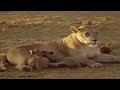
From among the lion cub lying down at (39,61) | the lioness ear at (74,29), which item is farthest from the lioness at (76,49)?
the lion cub lying down at (39,61)

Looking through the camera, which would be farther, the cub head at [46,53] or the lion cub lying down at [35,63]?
the cub head at [46,53]

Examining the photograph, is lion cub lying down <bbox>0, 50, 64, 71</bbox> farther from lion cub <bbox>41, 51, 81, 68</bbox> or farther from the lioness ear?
the lioness ear

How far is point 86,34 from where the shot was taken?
509 centimetres

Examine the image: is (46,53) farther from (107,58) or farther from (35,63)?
(107,58)

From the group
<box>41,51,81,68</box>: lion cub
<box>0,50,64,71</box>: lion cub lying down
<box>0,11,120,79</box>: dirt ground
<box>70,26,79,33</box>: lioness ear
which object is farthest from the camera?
<box>0,11,120,79</box>: dirt ground

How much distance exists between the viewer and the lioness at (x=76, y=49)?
16.6 feet

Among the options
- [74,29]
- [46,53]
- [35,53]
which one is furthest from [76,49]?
[35,53]

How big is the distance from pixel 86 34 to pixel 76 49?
0.28 meters

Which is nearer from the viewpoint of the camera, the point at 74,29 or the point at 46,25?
the point at 74,29

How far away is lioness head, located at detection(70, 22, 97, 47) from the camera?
16.6 ft

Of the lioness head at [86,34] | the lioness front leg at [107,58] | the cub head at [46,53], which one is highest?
the lioness head at [86,34]

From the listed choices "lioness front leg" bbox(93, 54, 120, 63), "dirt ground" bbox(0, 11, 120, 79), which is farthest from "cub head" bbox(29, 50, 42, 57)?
"lioness front leg" bbox(93, 54, 120, 63)

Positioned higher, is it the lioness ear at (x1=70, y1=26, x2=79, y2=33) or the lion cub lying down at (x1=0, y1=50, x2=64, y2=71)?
the lioness ear at (x1=70, y1=26, x2=79, y2=33)

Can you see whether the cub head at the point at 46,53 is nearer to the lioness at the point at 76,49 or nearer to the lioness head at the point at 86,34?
the lioness at the point at 76,49
